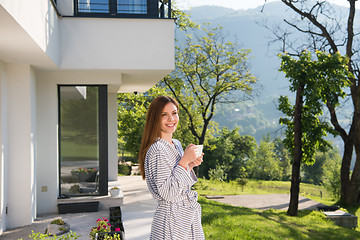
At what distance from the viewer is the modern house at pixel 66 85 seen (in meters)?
6.16

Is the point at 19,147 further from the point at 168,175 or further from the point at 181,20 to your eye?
the point at 181,20

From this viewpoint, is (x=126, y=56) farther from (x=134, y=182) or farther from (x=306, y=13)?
(x=306, y=13)

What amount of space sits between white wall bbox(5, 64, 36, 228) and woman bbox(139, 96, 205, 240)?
4.97 m

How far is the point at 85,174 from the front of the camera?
26.0ft

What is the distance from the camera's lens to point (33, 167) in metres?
6.78

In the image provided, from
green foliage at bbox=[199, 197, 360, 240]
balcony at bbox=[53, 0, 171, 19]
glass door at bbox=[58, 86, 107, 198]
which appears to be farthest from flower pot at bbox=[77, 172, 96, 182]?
balcony at bbox=[53, 0, 171, 19]

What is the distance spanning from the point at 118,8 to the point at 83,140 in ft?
9.08

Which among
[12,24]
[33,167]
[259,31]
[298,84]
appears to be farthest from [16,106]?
[259,31]

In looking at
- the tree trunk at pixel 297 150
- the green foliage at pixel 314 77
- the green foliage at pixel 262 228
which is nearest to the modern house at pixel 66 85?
the green foliage at pixel 262 228

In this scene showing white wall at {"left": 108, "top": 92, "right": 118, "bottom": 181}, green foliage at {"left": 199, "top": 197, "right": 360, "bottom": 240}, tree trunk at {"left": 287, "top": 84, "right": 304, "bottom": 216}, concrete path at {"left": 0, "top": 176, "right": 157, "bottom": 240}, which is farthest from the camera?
white wall at {"left": 108, "top": 92, "right": 118, "bottom": 181}

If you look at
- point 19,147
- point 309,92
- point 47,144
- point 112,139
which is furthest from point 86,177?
point 309,92

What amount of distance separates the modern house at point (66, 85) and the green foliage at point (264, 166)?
113 ft

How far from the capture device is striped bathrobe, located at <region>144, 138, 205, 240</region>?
196 centimetres

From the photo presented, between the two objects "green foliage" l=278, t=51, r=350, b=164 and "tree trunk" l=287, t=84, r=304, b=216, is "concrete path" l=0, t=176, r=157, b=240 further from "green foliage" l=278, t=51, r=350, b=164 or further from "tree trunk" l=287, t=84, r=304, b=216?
"green foliage" l=278, t=51, r=350, b=164
